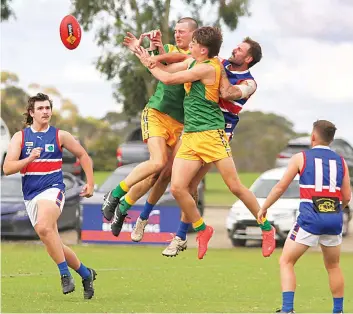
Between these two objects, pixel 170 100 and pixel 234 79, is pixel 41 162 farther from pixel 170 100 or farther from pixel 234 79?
pixel 234 79

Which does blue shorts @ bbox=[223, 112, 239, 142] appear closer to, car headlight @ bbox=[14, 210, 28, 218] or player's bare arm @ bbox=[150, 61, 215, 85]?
player's bare arm @ bbox=[150, 61, 215, 85]

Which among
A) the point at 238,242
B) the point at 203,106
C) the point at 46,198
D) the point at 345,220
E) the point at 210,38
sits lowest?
the point at 238,242

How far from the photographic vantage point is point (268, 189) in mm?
30203

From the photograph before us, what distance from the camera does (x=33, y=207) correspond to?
15.6m

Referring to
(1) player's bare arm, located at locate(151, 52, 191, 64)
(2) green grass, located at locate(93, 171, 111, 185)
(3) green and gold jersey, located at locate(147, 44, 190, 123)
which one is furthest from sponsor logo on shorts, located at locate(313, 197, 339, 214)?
(2) green grass, located at locate(93, 171, 111, 185)

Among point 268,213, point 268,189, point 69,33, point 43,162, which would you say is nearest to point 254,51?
point 69,33

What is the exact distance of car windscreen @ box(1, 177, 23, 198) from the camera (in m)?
32.0

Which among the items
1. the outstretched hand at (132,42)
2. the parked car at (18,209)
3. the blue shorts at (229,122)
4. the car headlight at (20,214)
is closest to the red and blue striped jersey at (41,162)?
the outstretched hand at (132,42)

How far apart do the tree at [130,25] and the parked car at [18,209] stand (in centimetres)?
1121

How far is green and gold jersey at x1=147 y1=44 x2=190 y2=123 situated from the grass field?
102 feet

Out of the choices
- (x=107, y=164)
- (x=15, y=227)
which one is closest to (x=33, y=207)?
(x=15, y=227)

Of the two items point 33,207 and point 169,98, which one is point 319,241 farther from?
point 33,207

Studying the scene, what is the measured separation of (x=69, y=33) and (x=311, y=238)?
336 cm

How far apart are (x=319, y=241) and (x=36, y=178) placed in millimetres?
3513
